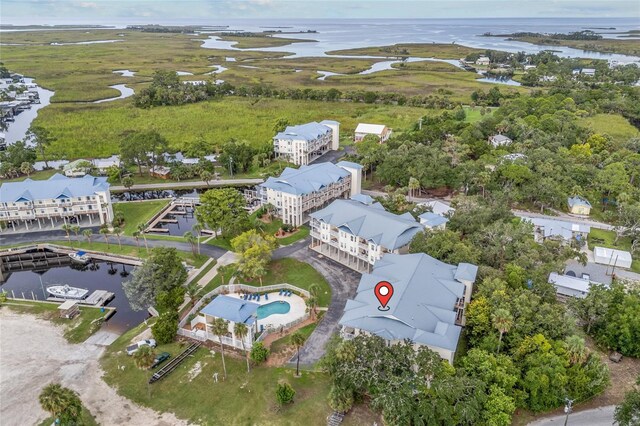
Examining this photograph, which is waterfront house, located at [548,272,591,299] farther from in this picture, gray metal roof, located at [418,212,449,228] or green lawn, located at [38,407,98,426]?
green lawn, located at [38,407,98,426]

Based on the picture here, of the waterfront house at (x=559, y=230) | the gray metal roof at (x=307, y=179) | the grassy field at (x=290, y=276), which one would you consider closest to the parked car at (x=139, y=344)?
the grassy field at (x=290, y=276)

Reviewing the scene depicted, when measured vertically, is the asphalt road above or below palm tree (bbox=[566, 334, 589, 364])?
below

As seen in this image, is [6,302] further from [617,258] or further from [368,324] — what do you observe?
[617,258]

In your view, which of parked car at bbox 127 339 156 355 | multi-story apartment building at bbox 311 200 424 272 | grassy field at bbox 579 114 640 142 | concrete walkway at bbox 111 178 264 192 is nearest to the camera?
parked car at bbox 127 339 156 355

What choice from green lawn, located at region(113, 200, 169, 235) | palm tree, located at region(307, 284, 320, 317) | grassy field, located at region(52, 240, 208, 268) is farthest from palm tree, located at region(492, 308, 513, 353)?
green lawn, located at region(113, 200, 169, 235)

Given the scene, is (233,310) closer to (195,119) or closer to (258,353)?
(258,353)

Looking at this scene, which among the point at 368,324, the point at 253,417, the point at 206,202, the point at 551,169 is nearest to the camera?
the point at 253,417

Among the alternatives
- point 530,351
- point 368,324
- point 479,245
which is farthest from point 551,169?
point 368,324

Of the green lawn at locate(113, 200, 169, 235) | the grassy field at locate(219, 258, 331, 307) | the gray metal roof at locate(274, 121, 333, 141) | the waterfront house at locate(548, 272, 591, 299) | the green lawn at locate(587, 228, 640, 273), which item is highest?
the gray metal roof at locate(274, 121, 333, 141)
